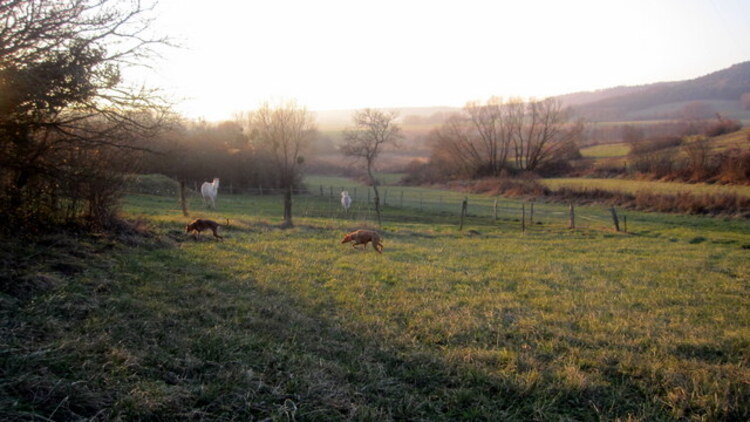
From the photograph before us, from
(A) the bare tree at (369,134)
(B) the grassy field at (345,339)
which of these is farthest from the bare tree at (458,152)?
(B) the grassy field at (345,339)

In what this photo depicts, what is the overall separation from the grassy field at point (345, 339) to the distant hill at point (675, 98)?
319 ft

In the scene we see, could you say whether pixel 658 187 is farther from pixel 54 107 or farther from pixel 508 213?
pixel 54 107

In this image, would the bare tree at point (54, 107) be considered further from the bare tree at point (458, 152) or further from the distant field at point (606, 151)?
the distant field at point (606, 151)

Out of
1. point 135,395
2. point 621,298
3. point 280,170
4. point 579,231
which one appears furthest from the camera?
point 280,170

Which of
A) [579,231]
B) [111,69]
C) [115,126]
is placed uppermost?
[111,69]

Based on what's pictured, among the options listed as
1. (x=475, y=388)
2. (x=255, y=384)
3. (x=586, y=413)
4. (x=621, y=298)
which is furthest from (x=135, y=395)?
(x=621, y=298)

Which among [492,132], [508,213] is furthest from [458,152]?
[508,213]

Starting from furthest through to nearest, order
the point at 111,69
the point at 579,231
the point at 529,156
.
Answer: the point at 529,156 < the point at 579,231 < the point at 111,69

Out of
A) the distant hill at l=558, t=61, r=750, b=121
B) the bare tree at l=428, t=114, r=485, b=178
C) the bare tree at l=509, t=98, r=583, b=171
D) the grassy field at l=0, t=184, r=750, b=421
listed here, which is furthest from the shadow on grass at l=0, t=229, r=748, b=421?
the distant hill at l=558, t=61, r=750, b=121

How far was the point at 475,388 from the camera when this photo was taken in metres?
4.30

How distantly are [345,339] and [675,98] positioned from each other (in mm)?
134714

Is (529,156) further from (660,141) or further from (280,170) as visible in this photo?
(280,170)

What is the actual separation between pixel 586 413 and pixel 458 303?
3.43 meters

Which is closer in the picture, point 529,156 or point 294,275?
point 294,275
